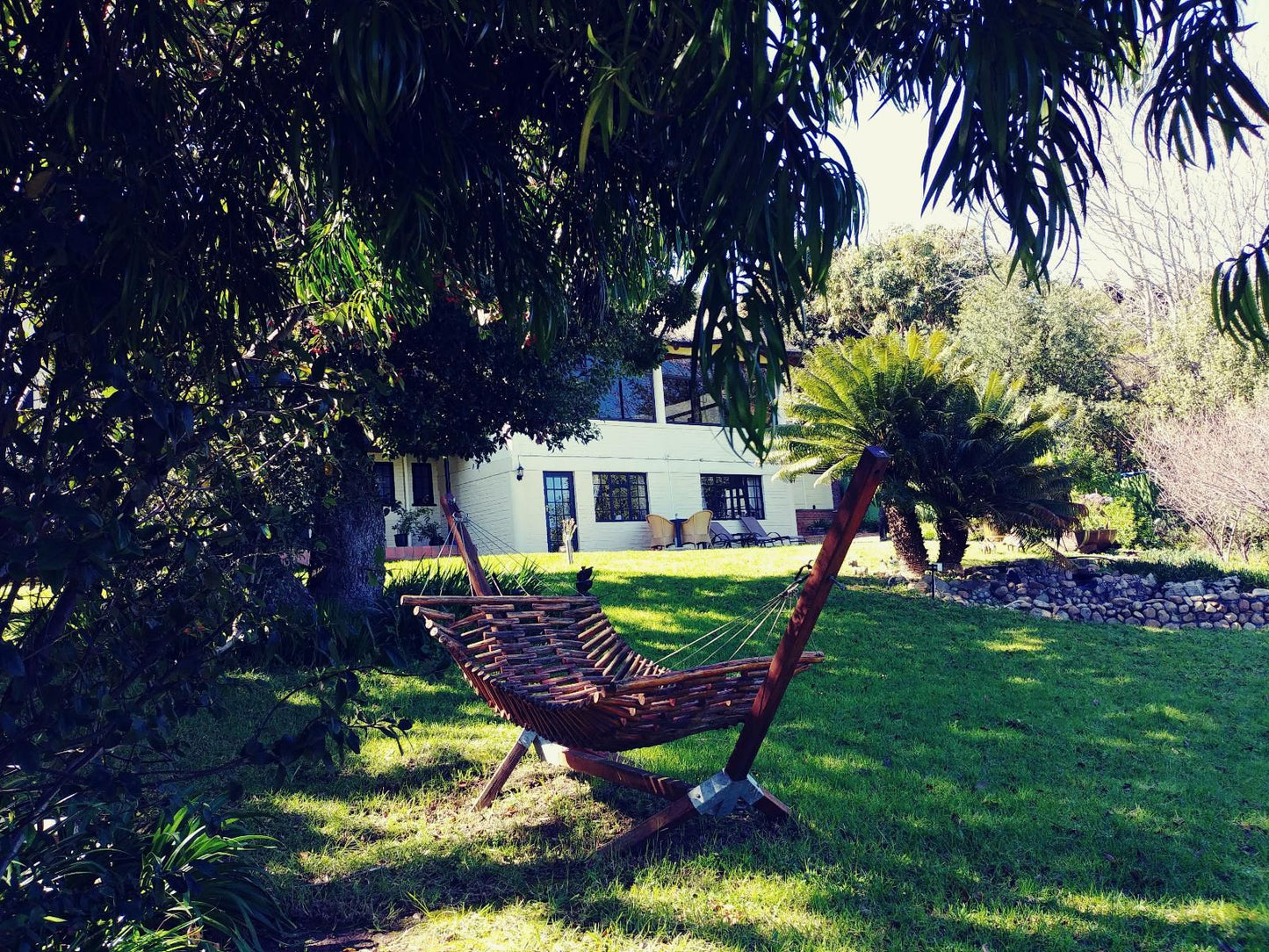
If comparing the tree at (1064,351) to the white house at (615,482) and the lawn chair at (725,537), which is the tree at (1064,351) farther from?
the lawn chair at (725,537)

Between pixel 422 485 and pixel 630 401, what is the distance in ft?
18.0

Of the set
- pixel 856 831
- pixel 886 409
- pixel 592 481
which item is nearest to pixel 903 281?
pixel 592 481

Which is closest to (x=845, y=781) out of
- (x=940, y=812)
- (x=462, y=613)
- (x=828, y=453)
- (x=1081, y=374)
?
(x=940, y=812)

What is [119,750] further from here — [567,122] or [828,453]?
[828,453]

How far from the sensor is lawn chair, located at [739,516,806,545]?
22.2 meters

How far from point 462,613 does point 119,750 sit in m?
4.06

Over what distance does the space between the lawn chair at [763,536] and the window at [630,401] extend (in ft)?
11.7

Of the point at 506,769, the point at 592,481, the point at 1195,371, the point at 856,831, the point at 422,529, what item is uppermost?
the point at 1195,371

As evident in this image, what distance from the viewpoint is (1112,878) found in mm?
3607

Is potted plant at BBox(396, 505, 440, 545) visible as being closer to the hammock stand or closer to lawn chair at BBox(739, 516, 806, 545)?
lawn chair at BBox(739, 516, 806, 545)

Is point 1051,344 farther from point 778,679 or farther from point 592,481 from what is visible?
point 778,679

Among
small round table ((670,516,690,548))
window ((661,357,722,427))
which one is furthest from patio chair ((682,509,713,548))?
window ((661,357,722,427))

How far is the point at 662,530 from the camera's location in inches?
832

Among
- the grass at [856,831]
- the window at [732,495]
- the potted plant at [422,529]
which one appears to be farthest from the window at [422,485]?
the grass at [856,831]
